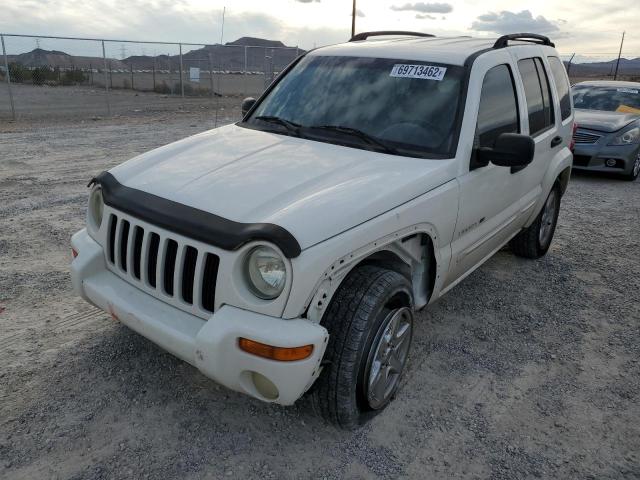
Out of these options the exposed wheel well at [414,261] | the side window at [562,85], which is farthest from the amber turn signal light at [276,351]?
the side window at [562,85]

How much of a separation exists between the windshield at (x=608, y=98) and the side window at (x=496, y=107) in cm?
715

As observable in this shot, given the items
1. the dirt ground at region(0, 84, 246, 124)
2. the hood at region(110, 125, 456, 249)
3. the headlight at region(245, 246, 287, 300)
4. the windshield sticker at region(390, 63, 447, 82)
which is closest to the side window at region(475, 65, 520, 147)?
the windshield sticker at region(390, 63, 447, 82)

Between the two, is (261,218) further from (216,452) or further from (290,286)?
(216,452)

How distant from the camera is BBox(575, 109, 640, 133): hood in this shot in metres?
8.95

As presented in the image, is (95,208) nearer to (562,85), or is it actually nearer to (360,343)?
(360,343)

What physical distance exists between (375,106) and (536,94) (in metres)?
1.68

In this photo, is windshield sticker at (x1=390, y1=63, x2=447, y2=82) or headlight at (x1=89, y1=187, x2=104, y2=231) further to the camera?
windshield sticker at (x1=390, y1=63, x2=447, y2=82)

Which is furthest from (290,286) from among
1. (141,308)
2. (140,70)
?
(140,70)

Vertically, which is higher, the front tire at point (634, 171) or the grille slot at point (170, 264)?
the grille slot at point (170, 264)

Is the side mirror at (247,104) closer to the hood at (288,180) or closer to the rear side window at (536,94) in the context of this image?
the hood at (288,180)

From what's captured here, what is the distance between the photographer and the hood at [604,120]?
352 inches

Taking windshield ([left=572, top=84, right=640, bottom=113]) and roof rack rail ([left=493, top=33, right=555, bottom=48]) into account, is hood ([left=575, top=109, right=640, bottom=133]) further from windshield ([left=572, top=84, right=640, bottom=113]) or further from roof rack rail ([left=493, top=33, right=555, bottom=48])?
roof rack rail ([left=493, top=33, right=555, bottom=48])

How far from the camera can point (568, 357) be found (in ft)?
12.3

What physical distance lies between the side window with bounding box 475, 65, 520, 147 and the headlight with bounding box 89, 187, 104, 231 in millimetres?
2330
